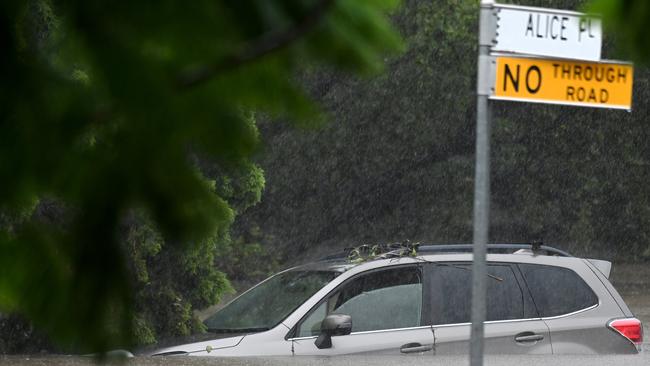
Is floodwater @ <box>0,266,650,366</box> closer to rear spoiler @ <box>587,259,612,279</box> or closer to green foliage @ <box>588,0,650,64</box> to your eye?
rear spoiler @ <box>587,259,612,279</box>

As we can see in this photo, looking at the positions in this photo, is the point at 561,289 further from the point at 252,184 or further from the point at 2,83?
the point at 2,83

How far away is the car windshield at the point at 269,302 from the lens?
7.70 meters

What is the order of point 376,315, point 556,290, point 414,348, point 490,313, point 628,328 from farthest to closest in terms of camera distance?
point 556,290 → point 628,328 → point 490,313 → point 376,315 → point 414,348

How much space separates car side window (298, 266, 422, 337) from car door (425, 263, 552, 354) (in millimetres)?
111

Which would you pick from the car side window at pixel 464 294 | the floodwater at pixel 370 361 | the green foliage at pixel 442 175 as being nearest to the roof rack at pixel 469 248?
the car side window at pixel 464 294

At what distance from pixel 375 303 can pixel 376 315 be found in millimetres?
95

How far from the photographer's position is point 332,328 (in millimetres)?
7316

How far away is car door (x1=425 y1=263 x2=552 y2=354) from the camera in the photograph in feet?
25.6

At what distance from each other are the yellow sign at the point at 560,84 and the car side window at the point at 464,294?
3.54 metres

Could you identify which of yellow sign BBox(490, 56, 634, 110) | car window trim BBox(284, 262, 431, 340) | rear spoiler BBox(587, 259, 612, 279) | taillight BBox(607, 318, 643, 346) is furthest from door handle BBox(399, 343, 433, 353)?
yellow sign BBox(490, 56, 634, 110)

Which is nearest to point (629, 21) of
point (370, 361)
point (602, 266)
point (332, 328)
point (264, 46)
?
point (264, 46)

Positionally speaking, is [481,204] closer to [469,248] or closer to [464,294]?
[464,294]

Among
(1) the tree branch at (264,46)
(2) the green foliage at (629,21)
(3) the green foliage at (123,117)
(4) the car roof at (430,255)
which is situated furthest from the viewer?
(4) the car roof at (430,255)

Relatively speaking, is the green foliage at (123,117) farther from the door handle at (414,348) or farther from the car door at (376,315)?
the door handle at (414,348)
